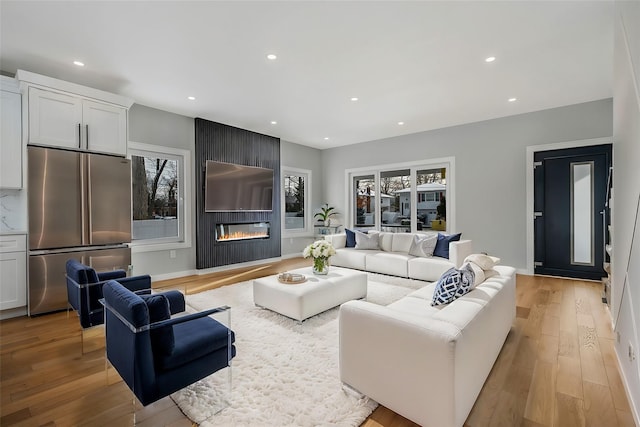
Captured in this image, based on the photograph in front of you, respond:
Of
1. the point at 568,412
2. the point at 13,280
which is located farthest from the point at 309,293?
the point at 13,280

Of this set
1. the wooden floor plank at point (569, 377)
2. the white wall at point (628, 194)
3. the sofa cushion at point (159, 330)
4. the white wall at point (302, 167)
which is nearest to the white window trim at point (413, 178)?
the white wall at point (302, 167)

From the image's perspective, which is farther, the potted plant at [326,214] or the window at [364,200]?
the potted plant at [326,214]

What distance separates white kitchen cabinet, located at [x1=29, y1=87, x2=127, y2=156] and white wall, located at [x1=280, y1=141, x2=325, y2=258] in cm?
362

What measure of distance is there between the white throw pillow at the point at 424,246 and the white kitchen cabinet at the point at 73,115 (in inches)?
184

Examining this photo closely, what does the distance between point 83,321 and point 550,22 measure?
4.96 metres

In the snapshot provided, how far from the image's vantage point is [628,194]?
6.50 feet

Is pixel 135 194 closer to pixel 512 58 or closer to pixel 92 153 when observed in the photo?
pixel 92 153

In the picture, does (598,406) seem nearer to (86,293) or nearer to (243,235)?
(86,293)

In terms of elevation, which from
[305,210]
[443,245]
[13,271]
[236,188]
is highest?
[236,188]

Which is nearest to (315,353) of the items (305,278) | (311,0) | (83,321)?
(305,278)

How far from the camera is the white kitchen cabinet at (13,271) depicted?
10.5 ft

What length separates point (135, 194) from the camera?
4770 mm

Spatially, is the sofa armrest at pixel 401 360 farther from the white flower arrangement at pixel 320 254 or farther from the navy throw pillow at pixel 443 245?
the navy throw pillow at pixel 443 245

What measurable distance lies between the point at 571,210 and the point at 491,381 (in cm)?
416
